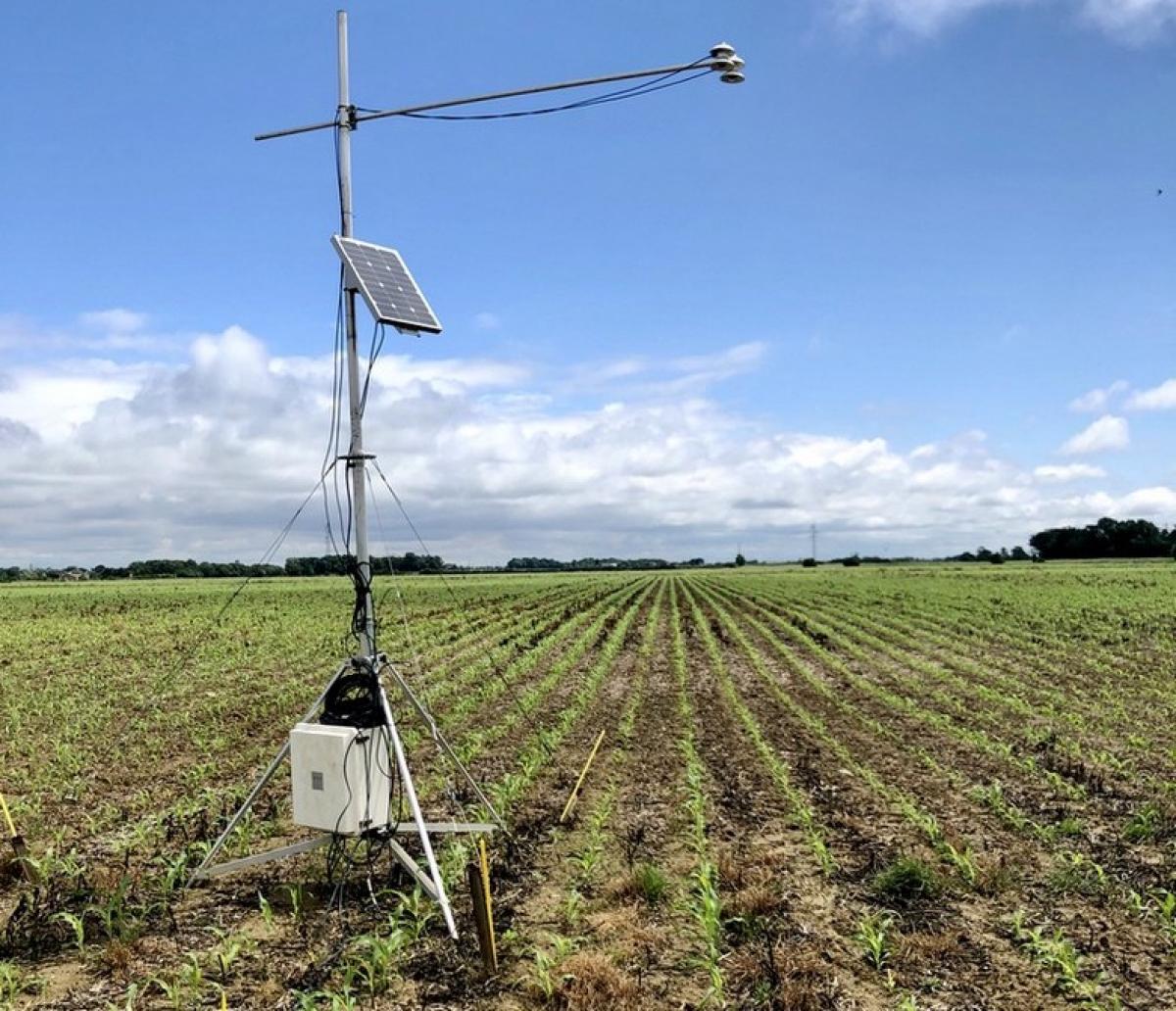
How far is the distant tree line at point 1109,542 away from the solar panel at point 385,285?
151 metres

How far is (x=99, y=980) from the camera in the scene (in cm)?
566

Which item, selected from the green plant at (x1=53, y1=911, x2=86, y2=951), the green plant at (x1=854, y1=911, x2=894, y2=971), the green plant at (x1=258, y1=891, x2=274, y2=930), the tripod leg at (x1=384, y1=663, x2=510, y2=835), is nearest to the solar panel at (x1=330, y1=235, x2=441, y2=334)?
the tripod leg at (x1=384, y1=663, x2=510, y2=835)

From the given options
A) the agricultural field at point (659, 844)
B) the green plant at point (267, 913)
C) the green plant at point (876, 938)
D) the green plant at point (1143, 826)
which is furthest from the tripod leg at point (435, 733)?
the green plant at point (1143, 826)

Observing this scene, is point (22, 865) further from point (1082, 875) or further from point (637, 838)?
point (1082, 875)

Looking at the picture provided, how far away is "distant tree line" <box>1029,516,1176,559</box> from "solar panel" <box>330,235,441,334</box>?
151 metres

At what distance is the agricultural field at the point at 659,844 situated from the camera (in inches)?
220

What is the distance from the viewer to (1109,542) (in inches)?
5728

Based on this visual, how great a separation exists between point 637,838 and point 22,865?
16.2 ft

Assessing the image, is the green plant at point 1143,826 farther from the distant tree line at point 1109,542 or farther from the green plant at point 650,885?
the distant tree line at point 1109,542

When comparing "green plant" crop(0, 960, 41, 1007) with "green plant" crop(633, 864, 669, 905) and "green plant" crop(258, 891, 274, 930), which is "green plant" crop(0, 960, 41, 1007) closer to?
"green plant" crop(258, 891, 274, 930)

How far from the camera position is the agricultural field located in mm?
5586

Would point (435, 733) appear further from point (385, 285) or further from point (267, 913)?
point (385, 285)

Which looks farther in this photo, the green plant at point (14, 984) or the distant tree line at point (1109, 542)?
the distant tree line at point (1109, 542)

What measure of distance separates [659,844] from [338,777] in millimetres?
2927
